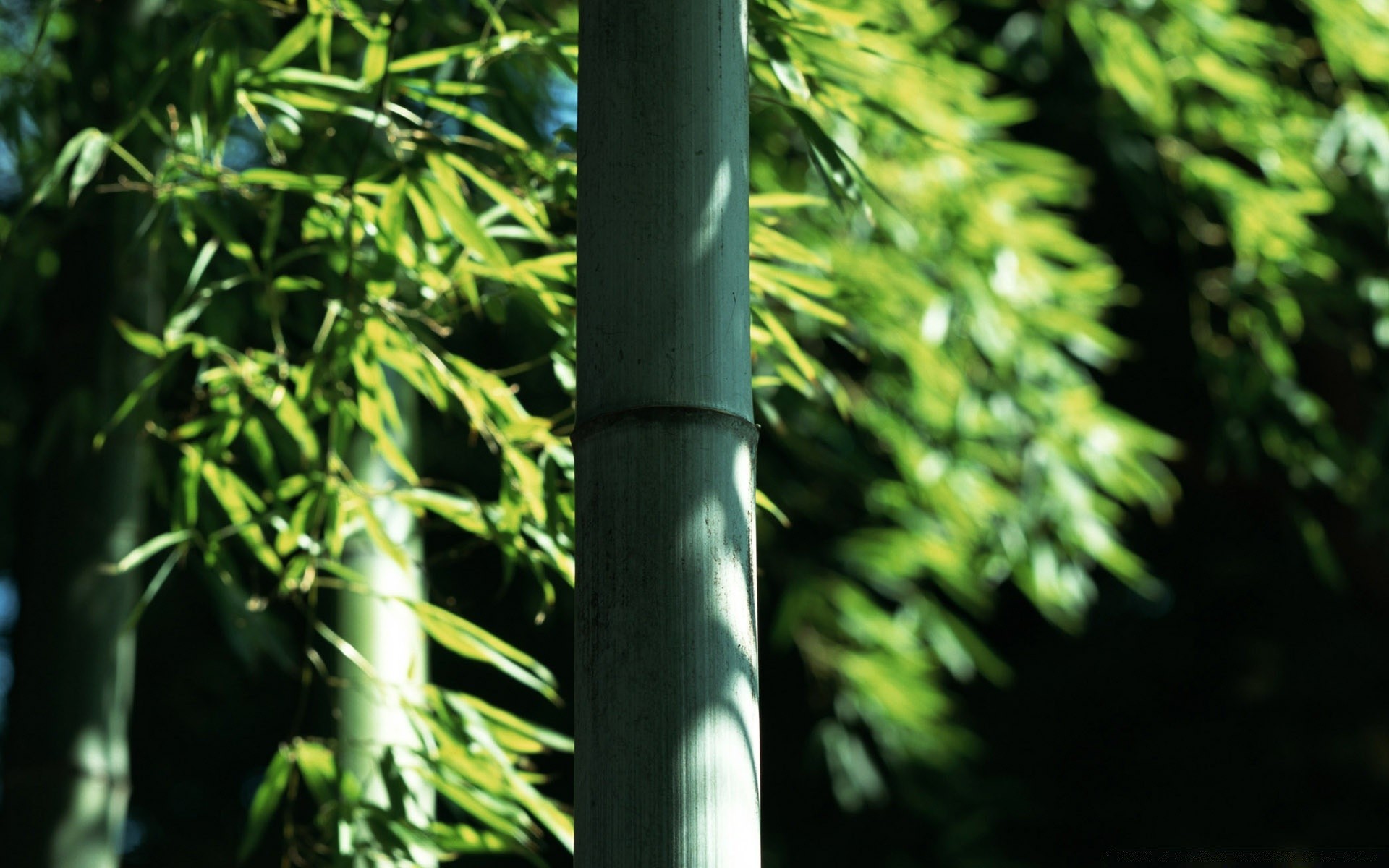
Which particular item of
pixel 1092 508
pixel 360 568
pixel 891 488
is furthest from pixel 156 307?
pixel 1092 508

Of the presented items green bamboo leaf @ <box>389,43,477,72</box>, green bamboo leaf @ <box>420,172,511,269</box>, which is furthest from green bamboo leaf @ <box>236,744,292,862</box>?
green bamboo leaf @ <box>389,43,477,72</box>

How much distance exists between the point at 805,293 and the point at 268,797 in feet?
3.80

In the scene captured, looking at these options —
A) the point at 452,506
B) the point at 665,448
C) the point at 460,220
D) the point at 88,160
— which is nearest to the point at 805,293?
the point at 452,506

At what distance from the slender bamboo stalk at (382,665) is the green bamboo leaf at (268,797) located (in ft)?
0.23

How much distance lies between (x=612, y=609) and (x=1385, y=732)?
4257 mm

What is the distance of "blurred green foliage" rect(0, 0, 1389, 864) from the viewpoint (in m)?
1.28

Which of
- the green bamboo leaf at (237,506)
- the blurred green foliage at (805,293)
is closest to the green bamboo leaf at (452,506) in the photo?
the blurred green foliage at (805,293)

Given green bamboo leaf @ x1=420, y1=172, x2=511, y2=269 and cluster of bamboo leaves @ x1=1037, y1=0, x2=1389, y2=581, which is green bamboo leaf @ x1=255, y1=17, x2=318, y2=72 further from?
cluster of bamboo leaves @ x1=1037, y1=0, x2=1389, y2=581

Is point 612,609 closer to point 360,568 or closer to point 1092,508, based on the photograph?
point 360,568

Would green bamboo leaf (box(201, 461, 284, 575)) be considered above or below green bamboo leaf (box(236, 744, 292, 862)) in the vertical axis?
A: above

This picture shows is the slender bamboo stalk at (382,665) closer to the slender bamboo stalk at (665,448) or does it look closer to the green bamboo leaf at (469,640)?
the green bamboo leaf at (469,640)

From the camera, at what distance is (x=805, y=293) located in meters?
2.13

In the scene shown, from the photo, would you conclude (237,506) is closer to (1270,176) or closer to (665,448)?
(665,448)

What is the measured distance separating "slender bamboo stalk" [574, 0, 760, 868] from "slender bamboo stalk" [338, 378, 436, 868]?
0.50 meters
